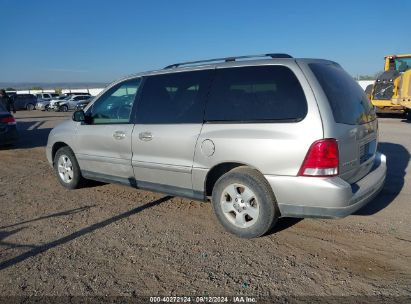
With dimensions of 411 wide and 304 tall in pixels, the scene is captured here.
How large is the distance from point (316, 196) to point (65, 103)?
108ft

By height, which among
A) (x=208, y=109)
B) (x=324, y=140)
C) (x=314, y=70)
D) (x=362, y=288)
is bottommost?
(x=362, y=288)

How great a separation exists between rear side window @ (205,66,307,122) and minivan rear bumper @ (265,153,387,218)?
62cm

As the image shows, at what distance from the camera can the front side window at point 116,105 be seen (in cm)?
506

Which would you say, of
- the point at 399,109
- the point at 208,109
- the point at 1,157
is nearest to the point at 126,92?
the point at 208,109

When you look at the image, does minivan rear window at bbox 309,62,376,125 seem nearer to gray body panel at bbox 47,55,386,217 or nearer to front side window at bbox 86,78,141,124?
gray body panel at bbox 47,55,386,217

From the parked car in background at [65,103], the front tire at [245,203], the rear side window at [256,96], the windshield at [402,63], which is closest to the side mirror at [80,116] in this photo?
the rear side window at [256,96]

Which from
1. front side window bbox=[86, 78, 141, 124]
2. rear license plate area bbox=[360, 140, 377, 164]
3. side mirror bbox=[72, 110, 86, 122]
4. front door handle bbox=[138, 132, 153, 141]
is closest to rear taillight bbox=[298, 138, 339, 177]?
rear license plate area bbox=[360, 140, 377, 164]

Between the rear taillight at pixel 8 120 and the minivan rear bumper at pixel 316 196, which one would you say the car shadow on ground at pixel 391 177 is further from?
the rear taillight at pixel 8 120

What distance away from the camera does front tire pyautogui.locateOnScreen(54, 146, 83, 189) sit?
5909 mm

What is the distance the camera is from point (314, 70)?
3725mm

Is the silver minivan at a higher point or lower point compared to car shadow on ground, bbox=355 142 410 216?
higher

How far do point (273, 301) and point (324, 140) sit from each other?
148 centimetres

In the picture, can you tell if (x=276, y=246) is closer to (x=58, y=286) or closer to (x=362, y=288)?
(x=362, y=288)

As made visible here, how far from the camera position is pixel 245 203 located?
392 centimetres
